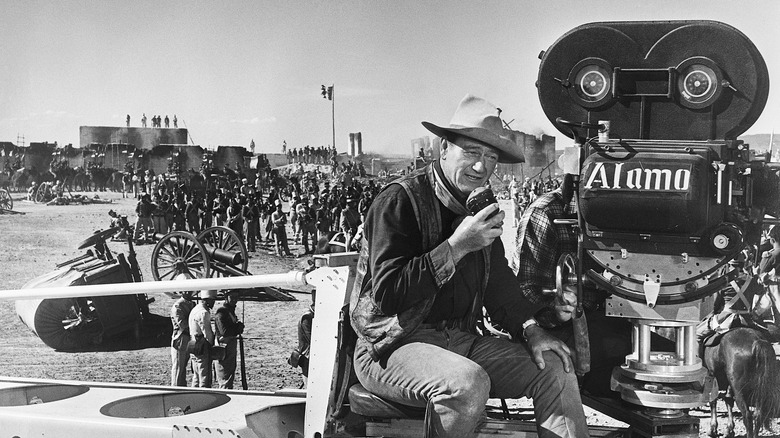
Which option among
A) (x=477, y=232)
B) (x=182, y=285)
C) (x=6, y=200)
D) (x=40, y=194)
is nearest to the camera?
(x=477, y=232)

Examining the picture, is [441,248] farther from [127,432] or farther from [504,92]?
[504,92]

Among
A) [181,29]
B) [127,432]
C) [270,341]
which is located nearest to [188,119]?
[181,29]

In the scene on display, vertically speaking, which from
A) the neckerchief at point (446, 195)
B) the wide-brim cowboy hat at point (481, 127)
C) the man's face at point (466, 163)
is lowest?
the neckerchief at point (446, 195)

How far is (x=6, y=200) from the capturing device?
14.2 m

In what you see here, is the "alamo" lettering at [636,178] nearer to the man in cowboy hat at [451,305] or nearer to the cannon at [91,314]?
the man in cowboy hat at [451,305]

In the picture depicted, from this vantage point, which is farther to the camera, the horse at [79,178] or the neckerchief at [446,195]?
the horse at [79,178]

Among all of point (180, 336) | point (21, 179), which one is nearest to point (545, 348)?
point (180, 336)

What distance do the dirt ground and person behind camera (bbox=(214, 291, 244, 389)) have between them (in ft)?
4.92

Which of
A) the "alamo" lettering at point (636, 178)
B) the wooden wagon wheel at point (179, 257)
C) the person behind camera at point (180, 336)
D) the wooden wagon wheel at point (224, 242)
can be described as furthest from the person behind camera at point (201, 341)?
the "alamo" lettering at point (636, 178)

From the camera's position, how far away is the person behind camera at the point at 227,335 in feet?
24.2

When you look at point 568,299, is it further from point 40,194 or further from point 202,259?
point 40,194

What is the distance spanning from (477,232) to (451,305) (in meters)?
0.40

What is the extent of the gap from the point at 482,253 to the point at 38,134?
43.8 ft

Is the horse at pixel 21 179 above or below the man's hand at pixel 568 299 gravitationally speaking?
above
